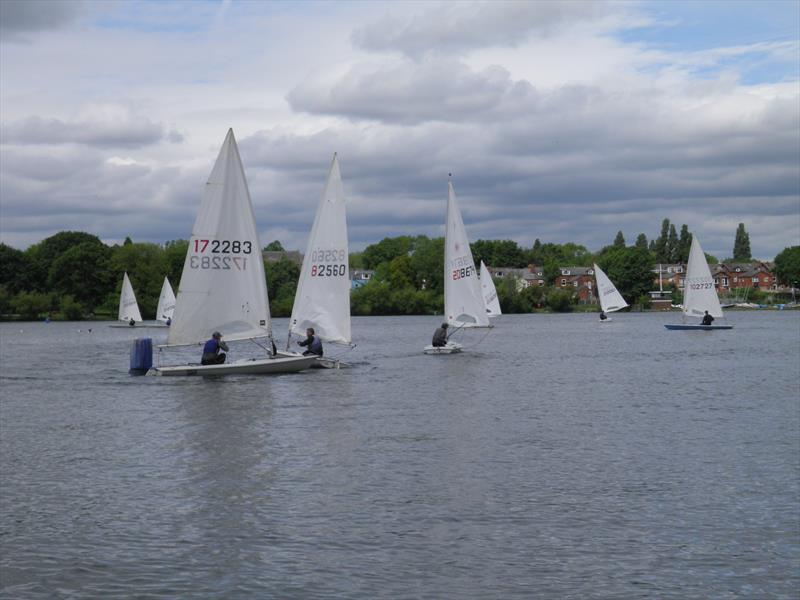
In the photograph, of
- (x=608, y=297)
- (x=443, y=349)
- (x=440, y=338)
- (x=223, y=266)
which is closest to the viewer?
(x=223, y=266)

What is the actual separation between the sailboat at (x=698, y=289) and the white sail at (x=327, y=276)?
41272 millimetres

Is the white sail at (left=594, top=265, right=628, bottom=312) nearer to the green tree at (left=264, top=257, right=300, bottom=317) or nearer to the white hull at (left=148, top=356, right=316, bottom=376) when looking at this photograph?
the green tree at (left=264, top=257, right=300, bottom=317)

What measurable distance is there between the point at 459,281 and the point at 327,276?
1181 cm

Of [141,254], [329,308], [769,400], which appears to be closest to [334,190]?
[329,308]

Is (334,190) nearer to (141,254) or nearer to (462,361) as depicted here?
(462,361)

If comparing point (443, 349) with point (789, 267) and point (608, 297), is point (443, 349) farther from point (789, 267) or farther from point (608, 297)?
point (789, 267)

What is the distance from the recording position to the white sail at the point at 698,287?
74750 mm

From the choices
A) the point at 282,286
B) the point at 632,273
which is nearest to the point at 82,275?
the point at 282,286

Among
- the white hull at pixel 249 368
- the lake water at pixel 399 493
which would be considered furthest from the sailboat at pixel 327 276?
the lake water at pixel 399 493

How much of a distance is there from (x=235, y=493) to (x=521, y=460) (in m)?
5.71

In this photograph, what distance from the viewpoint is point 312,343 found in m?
38.4

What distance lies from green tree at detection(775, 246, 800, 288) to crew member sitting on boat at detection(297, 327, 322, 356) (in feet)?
547

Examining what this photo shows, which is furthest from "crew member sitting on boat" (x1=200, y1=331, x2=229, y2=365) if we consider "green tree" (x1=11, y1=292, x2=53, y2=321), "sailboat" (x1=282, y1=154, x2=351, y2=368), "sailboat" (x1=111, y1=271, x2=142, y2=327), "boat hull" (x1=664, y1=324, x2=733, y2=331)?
"green tree" (x1=11, y1=292, x2=53, y2=321)

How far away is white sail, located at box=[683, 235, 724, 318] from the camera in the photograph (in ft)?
245
